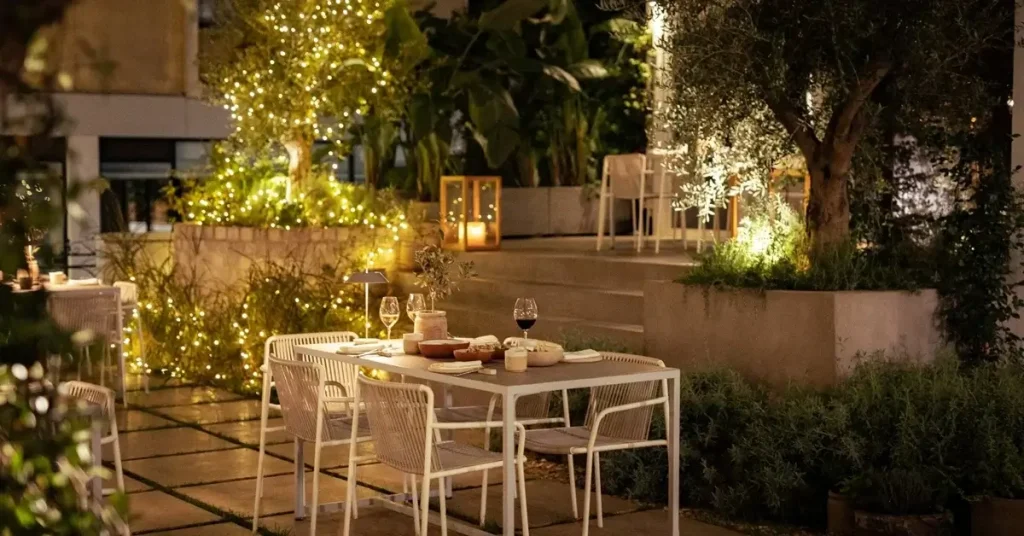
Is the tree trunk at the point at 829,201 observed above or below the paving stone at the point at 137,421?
above

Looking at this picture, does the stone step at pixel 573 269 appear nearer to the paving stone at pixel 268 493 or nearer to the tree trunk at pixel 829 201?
the tree trunk at pixel 829 201

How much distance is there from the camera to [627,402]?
595 centimetres

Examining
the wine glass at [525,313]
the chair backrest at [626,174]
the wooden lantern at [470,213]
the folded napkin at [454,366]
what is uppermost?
the chair backrest at [626,174]

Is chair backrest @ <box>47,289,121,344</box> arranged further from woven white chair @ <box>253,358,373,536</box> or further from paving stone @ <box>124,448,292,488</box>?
woven white chair @ <box>253,358,373,536</box>

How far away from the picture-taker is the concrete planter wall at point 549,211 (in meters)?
13.2

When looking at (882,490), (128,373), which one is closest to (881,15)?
(882,490)

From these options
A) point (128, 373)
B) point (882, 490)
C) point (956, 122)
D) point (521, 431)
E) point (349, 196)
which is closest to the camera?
point (521, 431)

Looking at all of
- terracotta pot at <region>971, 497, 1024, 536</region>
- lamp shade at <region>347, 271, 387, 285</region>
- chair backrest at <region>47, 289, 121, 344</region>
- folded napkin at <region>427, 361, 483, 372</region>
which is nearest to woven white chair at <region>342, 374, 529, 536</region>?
folded napkin at <region>427, 361, 483, 372</region>

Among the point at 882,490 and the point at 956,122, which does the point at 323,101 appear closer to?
the point at 956,122

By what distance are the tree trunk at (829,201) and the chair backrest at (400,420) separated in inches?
131

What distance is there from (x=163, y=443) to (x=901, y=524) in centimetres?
427

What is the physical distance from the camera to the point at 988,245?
745 centimetres

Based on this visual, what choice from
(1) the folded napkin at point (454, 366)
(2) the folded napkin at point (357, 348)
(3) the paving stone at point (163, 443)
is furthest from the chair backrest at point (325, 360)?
(3) the paving stone at point (163, 443)

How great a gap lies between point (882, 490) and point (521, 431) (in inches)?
63.6
